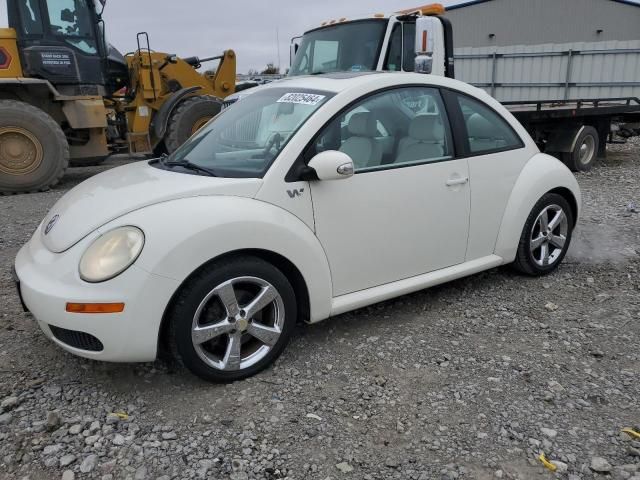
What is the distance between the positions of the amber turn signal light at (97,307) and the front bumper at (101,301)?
0.02 meters

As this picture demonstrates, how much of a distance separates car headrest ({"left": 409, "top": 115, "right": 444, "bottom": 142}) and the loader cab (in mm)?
7228

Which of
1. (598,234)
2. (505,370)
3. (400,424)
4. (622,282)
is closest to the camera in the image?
(400,424)

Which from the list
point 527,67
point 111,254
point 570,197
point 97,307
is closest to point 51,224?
point 111,254

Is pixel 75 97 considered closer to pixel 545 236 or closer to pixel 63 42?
pixel 63 42

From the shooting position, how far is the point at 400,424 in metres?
2.67

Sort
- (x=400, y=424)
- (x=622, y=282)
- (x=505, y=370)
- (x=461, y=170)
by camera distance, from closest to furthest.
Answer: (x=400, y=424) < (x=505, y=370) < (x=461, y=170) < (x=622, y=282)

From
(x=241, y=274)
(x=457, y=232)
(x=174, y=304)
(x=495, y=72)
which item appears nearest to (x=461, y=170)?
(x=457, y=232)

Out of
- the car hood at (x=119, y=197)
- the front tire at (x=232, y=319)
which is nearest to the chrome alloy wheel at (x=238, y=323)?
the front tire at (x=232, y=319)

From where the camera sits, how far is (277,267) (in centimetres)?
310

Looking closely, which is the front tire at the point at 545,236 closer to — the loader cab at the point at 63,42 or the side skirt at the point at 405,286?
the side skirt at the point at 405,286

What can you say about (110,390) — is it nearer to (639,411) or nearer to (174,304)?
(174,304)

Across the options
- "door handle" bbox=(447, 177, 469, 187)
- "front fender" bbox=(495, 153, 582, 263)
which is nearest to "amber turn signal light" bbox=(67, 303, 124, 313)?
"door handle" bbox=(447, 177, 469, 187)

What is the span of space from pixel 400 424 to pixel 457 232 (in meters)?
1.55

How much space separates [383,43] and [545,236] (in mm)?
4383
